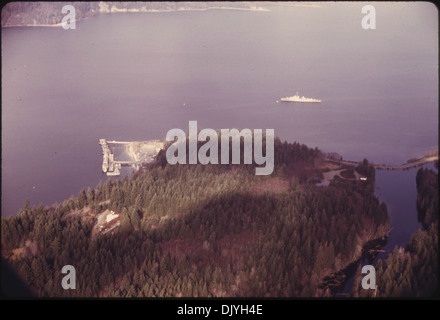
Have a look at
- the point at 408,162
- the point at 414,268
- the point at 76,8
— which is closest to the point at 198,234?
the point at 414,268

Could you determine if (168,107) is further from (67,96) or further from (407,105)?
(407,105)

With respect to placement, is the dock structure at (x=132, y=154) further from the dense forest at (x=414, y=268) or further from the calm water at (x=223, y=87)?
the dense forest at (x=414, y=268)

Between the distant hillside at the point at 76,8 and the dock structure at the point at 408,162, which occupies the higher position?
the distant hillside at the point at 76,8

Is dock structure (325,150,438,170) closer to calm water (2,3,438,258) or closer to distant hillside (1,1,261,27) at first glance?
calm water (2,3,438,258)

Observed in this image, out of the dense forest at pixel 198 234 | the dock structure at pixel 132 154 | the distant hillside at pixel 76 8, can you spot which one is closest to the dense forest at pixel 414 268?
the dense forest at pixel 198 234

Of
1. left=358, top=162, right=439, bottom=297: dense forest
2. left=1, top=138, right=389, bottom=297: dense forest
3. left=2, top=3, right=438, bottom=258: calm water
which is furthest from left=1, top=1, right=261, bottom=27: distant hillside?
left=358, top=162, right=439, bottom=297: dense forest
